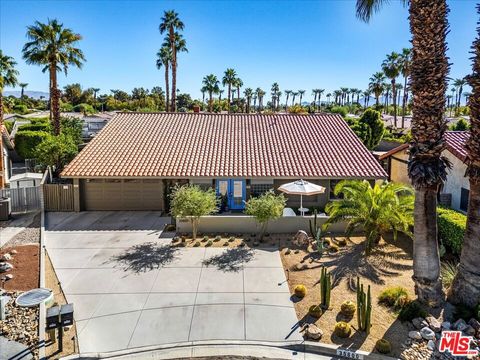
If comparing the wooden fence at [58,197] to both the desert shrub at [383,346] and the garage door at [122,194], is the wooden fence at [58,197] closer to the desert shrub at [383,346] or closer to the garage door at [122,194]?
the garage door at [122,194]

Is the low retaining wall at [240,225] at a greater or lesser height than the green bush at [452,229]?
lesser

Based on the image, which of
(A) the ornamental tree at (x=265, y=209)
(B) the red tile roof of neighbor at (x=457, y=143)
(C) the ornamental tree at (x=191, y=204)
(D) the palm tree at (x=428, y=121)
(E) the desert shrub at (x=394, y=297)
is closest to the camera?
(D) the palm tree at (x=428, y=121)

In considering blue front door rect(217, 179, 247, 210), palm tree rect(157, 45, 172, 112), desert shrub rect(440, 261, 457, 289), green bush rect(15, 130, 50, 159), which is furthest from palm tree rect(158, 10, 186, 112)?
desert shrub rect(440, 261, 457, 289)

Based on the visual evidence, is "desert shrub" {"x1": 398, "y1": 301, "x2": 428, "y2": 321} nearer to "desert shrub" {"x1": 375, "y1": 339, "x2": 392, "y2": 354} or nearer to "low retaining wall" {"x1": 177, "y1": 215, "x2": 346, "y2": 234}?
"desert shrub" {"x1": 375, "y1": 339, "x2": 392, "y2": 354}

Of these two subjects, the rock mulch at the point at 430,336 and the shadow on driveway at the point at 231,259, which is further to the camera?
the shadow on driveway at the point at 231,259

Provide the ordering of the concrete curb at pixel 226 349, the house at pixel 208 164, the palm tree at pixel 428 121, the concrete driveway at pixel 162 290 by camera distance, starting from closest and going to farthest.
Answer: the concrete curb at pixel 226 349, the concrete driveway at pixel 162 290, the palm tree at pixel 428 121, the house at pixel 208 164

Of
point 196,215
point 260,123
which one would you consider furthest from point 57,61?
point 196,215

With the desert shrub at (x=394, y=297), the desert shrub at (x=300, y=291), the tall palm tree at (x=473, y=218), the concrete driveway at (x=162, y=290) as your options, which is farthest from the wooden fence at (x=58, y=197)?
the tall palm tree at (x=473, y=218)

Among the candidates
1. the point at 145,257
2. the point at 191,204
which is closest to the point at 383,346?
the point at 145,257

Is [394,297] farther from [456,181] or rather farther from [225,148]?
[225,148]
